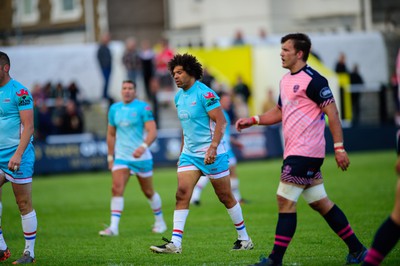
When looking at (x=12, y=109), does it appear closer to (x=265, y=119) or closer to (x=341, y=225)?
(x=265, y=119)

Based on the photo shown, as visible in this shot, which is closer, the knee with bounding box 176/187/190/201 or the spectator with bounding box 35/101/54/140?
the knee with bounding box 176/187/190/201

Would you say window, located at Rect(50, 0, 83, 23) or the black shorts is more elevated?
window, located at Rect(50, 0, 83, 23)

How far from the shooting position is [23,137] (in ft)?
35.2

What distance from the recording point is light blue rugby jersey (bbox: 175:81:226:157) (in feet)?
37.3

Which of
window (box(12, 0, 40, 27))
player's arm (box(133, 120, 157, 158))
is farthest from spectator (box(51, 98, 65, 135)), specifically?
window (box(12, 0, 40, 27))

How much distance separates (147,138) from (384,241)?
6.59 meters

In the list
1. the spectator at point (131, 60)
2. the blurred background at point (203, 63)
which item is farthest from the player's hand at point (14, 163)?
the spectator at point (131, 60)

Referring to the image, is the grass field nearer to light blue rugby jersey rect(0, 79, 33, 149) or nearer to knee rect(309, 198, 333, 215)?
knee rect(309, 198, 333, 215)

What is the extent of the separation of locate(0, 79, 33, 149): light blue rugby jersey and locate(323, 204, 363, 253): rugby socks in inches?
150

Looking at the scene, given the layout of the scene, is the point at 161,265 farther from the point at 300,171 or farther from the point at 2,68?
the point at 2,68

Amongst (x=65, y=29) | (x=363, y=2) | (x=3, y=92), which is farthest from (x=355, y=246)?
(x=65, y=29)

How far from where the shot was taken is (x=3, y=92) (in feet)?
35.8

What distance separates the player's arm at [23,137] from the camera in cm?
1057

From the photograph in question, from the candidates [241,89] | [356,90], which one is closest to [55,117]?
[241,89]
